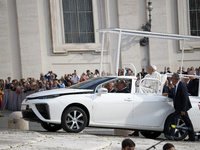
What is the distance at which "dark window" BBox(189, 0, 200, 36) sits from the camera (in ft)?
99.1

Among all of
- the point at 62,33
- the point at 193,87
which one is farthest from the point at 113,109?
the point at 62,33

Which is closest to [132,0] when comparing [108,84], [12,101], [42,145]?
[12,101]

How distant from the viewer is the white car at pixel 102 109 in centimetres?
1084

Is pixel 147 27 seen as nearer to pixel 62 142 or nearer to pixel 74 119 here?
pixel 74 119

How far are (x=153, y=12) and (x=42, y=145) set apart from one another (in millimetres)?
21519

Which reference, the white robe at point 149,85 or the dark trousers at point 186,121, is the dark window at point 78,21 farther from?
the dark trousers at point 186,121

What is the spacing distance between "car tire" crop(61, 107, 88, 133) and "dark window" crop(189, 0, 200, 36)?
20.9 metres

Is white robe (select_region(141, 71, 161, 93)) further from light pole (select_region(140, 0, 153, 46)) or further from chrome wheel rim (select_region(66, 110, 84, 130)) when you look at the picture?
light pole (select_region(140, 0, 153, 46))

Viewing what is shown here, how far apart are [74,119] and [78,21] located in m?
19.1

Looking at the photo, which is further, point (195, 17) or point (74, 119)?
point (195, 17)

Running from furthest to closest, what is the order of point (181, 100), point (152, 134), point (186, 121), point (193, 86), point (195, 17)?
point (195, 17) → point (152, 134) → point (193, 86) → point (186, 121) → point (181, 100)

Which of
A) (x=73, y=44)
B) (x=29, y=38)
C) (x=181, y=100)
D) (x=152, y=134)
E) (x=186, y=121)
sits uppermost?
(x=29, y=38)

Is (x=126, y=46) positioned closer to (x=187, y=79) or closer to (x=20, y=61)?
(x=20, y=61)

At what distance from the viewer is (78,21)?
96.4ft
